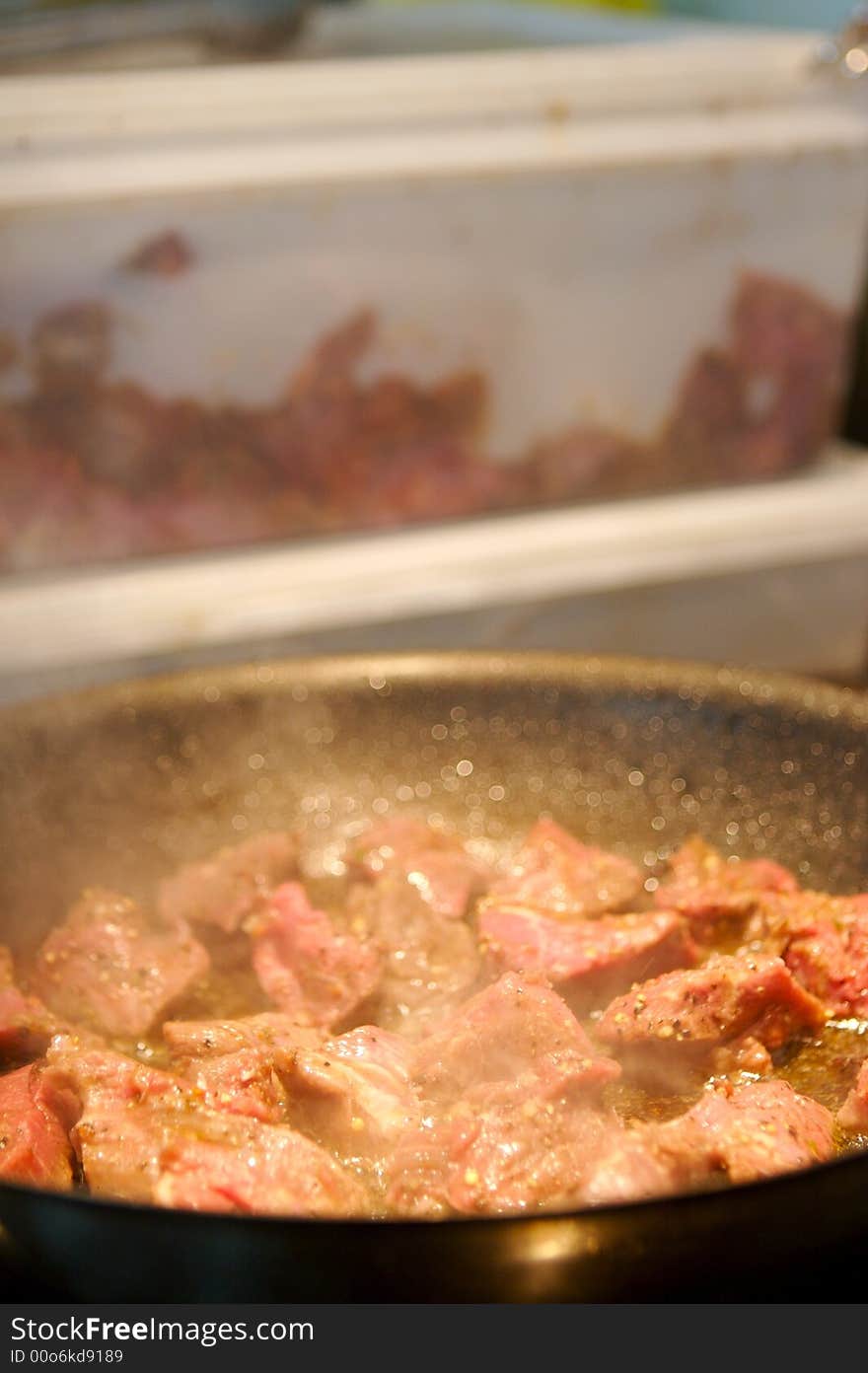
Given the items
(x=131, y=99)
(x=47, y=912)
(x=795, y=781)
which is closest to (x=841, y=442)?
(x=795, y=781)

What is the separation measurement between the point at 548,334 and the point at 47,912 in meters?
1.48

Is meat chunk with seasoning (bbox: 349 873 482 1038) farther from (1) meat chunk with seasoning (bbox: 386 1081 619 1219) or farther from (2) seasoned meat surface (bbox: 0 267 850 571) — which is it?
(2) seasoned meat surface (bbox: 0 267 850 571)

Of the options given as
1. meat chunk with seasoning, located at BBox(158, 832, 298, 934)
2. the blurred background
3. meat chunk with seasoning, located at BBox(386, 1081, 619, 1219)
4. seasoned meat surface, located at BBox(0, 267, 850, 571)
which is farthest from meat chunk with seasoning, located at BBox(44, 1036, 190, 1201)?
seasoned meat surface, located at BBox(0, 267, 850, 571)

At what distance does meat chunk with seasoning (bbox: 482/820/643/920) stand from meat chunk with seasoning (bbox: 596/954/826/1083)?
22 cm

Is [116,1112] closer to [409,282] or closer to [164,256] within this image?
[164,256]

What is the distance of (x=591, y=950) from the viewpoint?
5.71 feet

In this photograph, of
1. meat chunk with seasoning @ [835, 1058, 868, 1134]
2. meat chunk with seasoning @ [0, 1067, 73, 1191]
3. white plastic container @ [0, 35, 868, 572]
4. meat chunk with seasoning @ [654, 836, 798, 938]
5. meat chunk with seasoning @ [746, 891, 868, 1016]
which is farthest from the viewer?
white plastic container @ [0, 35, 868, 572]

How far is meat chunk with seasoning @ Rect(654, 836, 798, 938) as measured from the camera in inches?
71.7

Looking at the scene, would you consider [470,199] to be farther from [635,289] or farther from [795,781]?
[795,781]

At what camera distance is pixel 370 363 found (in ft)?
8.58

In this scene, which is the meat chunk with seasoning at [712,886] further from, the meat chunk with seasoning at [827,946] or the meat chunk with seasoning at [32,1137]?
the meat chunk with seasoning at [32,1137]

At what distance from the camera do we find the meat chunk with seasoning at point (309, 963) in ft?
5.66

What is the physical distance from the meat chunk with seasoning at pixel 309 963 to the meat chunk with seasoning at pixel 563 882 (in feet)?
0.66

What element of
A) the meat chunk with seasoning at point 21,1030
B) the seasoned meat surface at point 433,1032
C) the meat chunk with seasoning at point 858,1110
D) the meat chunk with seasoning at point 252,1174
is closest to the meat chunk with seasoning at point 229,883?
the seasoned meat surface at point 433,1032
